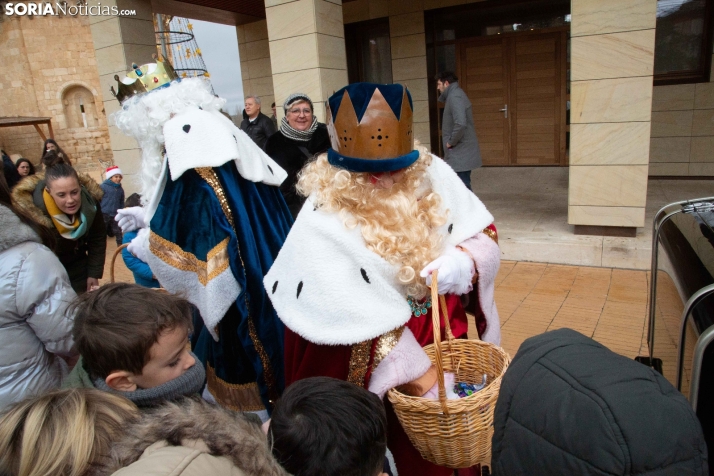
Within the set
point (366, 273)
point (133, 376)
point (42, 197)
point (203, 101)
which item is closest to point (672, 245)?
point (366, 273)

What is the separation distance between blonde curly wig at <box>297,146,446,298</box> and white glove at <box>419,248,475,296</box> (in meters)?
0.06

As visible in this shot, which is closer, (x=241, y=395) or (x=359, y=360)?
(x=359, y=360)

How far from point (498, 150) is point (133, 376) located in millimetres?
8916

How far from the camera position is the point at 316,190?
1788mm

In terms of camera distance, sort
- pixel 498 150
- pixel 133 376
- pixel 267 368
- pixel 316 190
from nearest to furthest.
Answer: pixel 133 376 → pixel 316 190 → pixel 267 368 → pixel 498 150

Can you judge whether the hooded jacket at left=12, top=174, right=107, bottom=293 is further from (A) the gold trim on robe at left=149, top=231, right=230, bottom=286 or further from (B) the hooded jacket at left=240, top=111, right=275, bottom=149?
(B) the hooded jacket at left=240, top=111, right=275, bottom=149

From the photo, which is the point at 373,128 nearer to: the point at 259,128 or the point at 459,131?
the point at 459,131

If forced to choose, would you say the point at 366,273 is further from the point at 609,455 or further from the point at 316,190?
the point at 609,455

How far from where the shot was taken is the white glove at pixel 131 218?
267 cm

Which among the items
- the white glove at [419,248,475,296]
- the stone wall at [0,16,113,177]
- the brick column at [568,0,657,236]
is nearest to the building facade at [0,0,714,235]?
the brick column at [568,0,657,236]

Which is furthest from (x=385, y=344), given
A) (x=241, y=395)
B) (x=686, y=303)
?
(x=241, y=395)

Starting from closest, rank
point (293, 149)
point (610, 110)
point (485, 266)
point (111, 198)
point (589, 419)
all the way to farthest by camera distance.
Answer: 1. point (589, 419)
2. point (485, 266)
3. point (293, 149)
4. point (610, 110)
5. point (111, 198)

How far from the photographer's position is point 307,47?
5637 millimetres

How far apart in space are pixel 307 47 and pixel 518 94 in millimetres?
4865
